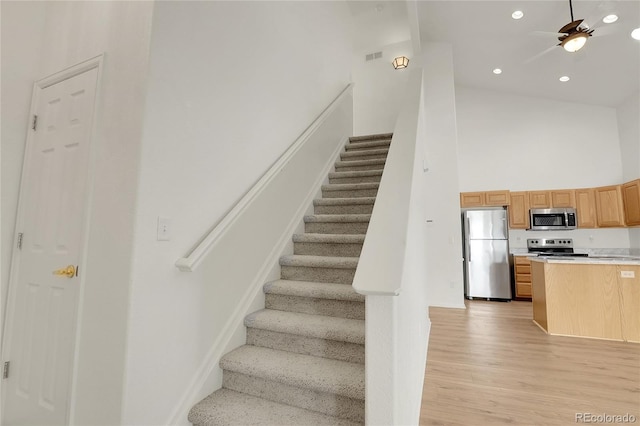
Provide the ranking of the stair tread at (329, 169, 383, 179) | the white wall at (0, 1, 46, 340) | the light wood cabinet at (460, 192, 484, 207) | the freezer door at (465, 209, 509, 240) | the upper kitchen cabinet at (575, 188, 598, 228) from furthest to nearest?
the light wood cabinet at (460, 192, 484, 207)
the freezer door at (465, 209, 509, 240)
the upper kitchen cabinet at (575, 188, 598, 228)
the stair tread at (329, 169, 383, 179)
the white wall at (0, 1, 46, 340)

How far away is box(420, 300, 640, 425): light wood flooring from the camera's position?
6.34ft

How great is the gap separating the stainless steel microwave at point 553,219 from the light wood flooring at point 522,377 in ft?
10.1

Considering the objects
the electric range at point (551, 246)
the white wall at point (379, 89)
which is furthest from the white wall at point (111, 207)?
the electric range at point (551, 246)

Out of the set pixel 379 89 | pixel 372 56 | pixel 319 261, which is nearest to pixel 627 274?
pixel 319 261

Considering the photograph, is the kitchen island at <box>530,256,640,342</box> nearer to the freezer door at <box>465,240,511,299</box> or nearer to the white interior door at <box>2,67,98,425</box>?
the freezer door at <box>465,240,511,299</box>

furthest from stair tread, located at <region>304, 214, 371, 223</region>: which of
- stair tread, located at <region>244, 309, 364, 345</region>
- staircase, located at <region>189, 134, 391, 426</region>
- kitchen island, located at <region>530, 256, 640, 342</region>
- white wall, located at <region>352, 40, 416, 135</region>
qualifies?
white wall, located at <region>352, 40, 416, 135</region>

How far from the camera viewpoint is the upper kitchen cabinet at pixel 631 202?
5.05 metres

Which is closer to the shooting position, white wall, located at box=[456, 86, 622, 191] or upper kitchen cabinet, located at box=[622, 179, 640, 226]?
upper kitchen cabinet, located at box=[622, 179, 640, 226]

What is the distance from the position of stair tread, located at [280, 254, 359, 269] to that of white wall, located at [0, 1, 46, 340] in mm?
1778

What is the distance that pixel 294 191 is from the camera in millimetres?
2838

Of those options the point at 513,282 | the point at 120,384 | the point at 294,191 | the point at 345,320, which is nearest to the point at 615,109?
the point at 513,282

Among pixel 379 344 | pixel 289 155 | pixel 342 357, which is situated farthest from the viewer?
pixel 289 155

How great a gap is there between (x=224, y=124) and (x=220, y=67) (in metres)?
0.36

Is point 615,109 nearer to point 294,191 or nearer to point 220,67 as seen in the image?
point 294,191
